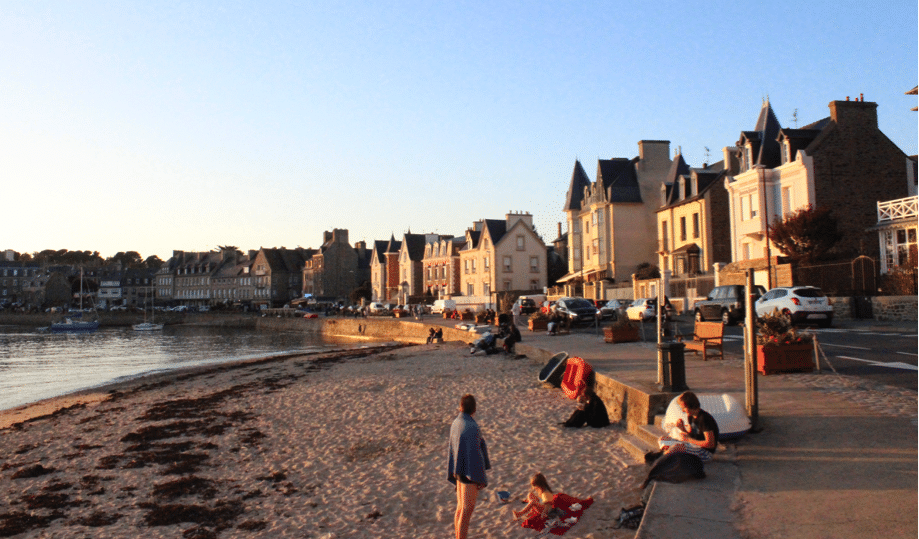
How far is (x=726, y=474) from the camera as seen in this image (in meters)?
6.45

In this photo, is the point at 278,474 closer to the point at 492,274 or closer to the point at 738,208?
the point at 738,208

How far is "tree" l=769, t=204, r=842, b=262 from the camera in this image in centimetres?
2775

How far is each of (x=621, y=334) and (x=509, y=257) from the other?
43558mm

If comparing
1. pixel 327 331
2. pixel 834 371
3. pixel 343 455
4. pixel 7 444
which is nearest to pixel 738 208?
pixel 834 371

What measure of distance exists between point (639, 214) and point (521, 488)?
140 ft

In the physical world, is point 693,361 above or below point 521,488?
above

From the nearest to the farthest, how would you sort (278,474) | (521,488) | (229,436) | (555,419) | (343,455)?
1. (521,488)
2. (278,474)
3. (343,455)
4. (555,419)
5. (229,436)

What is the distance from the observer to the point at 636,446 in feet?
28.5

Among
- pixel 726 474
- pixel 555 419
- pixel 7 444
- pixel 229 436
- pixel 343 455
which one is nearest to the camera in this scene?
pixel 726 474

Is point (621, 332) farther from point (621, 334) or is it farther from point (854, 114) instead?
point (854, 114)

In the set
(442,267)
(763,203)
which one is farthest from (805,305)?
(442,267)

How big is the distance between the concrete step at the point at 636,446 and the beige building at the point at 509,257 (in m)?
52.4

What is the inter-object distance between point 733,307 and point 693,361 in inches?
413

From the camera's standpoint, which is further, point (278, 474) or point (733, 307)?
point (733, 307)
